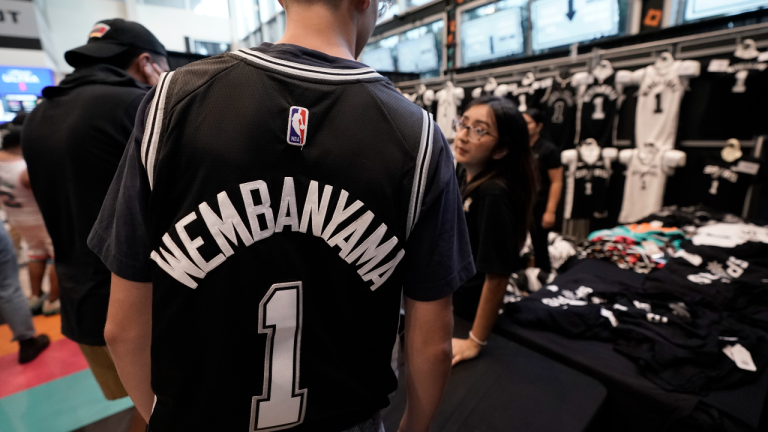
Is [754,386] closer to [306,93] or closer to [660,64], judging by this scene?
[306,93]

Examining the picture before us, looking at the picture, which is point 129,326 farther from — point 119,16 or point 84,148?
point 119,16

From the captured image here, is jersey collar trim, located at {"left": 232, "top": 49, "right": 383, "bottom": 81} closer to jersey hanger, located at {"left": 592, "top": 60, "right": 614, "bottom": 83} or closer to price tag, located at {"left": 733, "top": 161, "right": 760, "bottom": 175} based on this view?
price tag, located at {"left": 733, "top": 161, "right": 760, "bottom": 175}

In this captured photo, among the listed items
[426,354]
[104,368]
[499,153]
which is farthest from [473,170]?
[104,368]

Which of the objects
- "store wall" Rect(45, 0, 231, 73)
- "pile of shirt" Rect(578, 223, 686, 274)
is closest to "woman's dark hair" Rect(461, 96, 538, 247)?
"pile of shirt" Rect(578, 223, 686, 274)

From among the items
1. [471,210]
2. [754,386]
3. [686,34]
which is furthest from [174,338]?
[686,34]

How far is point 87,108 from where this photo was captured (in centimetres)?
111

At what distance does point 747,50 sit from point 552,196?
1975 mm

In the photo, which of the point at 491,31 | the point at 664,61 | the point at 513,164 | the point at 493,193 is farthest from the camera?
the point at 491,31

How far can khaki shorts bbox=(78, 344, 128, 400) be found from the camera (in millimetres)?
1338

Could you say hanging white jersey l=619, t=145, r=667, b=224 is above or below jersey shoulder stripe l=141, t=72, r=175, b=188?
below

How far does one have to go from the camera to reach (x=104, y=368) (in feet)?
4.51

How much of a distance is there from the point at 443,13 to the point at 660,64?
4139 millimetres

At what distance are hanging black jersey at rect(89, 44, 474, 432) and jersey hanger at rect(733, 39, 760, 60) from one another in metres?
3.97

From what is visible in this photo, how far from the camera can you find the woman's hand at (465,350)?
Answer: 1458mm
